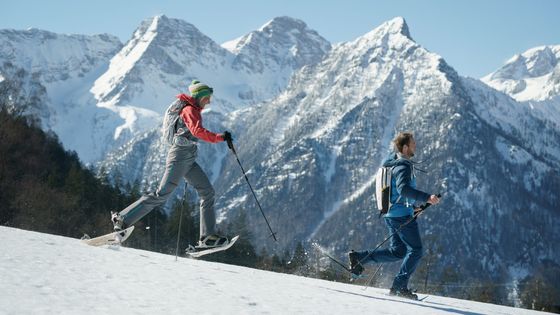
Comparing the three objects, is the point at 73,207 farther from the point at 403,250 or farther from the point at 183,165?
the point at 403,250

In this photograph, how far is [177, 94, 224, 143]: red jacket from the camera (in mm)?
9539

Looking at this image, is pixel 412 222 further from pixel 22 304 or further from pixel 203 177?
pixel 22 304

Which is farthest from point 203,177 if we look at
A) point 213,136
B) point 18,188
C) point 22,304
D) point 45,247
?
point 18,188

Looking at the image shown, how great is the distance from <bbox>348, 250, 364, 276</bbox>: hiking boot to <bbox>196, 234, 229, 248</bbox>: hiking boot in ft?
6.83

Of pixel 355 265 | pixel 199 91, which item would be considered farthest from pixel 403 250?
pixel 199 91

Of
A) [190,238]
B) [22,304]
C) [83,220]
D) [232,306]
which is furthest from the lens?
[190,238]

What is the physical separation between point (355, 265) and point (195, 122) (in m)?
3.41

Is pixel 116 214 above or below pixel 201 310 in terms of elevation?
above

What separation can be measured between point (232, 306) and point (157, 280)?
4.29ft

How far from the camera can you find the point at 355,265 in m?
10.0

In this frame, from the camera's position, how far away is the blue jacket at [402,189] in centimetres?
911

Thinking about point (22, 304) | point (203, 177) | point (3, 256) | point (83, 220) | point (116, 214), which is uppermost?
point (83, 220)

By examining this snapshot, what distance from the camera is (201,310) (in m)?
6.07

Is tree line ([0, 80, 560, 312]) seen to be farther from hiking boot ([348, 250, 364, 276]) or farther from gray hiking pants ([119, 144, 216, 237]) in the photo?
gray hiking pants ([119, 144, 216, 237])
